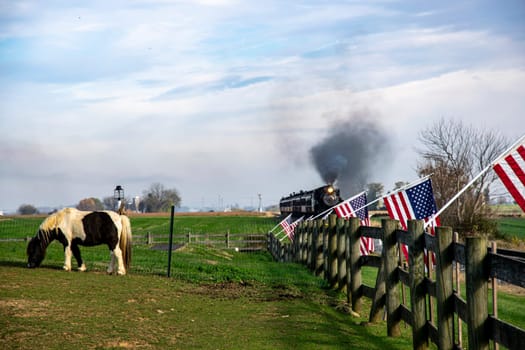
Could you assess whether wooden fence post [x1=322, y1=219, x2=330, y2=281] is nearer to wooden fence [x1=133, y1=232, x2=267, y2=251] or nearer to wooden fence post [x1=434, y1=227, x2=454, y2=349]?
wooden fence post [x1=434, y1=227, x2=454, y2=349]

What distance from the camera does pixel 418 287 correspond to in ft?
27.3

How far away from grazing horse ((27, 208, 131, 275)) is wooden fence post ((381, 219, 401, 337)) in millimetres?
8744

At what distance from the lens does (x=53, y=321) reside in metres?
9.91

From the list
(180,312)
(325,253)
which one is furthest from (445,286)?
(325,253)

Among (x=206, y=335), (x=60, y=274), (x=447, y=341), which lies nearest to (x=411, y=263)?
(x=447, y=341)

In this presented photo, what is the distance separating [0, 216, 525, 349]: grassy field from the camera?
8945 mm

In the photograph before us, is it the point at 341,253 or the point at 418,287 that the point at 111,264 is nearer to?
the point at 341,253

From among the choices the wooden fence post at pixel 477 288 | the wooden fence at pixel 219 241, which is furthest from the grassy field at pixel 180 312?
the wooden fence at pixel 219 241

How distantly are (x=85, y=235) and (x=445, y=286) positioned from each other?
11.7 m

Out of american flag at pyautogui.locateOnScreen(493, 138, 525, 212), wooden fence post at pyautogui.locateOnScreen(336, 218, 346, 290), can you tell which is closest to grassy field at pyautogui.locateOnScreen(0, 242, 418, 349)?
wooden fence post at pyautogui.locateOnScreen(336, 218, 346, 290)

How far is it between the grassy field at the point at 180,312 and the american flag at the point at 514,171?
251 cm

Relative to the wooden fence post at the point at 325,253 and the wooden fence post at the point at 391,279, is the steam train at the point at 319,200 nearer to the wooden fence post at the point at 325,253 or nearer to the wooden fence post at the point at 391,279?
the wooden fence post at the point at 325,253

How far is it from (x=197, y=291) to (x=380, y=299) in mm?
5132

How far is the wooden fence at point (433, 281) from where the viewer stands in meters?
6.07
